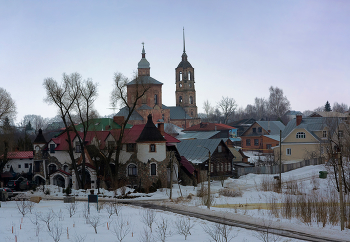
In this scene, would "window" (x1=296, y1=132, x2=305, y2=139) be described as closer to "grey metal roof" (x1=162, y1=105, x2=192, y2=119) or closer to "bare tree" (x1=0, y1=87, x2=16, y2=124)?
"bare tree" (x1=0, y1=87, x2=16, y2=124)

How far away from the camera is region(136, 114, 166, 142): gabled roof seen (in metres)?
43.2

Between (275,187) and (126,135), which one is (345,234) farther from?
(126,135)

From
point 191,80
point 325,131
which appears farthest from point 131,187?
point 191,80

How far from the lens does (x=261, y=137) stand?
7875cm

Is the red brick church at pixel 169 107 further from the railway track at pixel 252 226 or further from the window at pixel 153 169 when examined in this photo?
the railway track at pixel 252 226

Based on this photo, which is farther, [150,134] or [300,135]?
[300,135]

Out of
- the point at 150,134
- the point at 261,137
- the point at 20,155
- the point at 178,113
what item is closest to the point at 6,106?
the point at 20,155

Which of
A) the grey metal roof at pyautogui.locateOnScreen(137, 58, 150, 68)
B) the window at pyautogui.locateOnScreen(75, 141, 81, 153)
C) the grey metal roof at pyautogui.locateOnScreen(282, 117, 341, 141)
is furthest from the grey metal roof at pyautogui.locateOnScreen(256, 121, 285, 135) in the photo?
the window at pyautogui.locateOnScreen(75, 141, 81, 153)

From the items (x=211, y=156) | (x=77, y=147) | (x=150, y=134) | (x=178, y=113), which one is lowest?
(x=211, y=156)

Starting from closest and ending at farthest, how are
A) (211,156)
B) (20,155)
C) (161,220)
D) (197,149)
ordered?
(161,220) < (211,156) < (20,155) < (197,149)

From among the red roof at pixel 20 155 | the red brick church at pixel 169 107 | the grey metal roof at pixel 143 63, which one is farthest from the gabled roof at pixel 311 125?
the grey metal roof at pixel 143 63

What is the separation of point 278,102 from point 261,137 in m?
67.6

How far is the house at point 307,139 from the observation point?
57375 mm

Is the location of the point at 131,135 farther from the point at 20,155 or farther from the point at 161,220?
the point at 161,220
